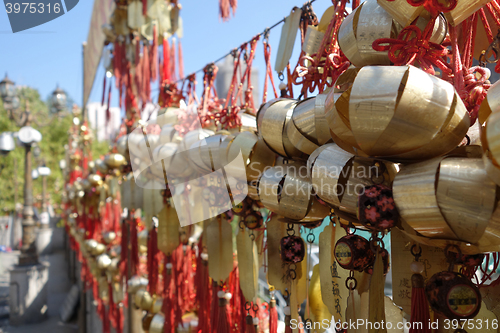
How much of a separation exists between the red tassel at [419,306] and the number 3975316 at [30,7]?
0.64 metres

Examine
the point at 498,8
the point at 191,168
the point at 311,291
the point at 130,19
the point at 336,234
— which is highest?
the point at 130,19

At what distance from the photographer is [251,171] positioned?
0.55m

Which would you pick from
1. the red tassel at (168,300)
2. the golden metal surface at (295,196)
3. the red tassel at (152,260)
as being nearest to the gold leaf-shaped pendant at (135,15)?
the red tassel at (152,260)

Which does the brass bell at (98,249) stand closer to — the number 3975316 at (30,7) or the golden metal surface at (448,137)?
the number 3975316 at (30,7)

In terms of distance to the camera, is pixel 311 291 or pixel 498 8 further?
pixel 311 291

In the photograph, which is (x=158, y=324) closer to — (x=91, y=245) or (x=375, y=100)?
(x=375, y=100)

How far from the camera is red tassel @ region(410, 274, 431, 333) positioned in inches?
13.2

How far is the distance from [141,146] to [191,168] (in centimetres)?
22

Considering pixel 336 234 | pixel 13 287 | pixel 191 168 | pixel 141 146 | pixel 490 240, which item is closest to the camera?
pixel 490 240

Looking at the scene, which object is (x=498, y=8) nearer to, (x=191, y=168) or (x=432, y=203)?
(x=432, y=203)

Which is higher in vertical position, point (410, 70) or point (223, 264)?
point (410, 70)

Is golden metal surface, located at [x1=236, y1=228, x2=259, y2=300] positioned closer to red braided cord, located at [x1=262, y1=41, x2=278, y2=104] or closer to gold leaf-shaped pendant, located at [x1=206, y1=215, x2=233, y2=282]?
gold leaf-shaped pendant, located at [x1=206, y1=215, x2=233, y2=282]

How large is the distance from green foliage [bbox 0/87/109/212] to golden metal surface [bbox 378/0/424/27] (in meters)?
9.72

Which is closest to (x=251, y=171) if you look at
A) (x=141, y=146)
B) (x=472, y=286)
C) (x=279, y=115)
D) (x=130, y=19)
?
(x=279, y=115)
